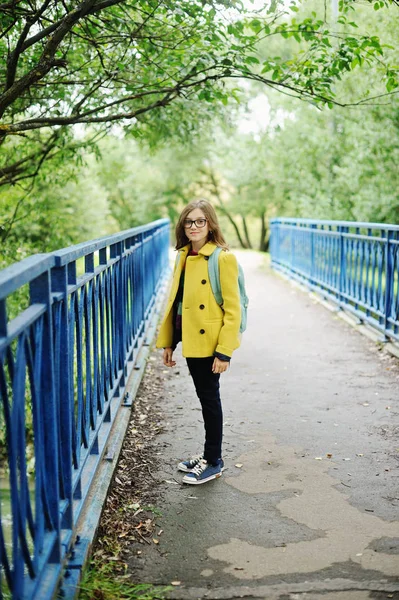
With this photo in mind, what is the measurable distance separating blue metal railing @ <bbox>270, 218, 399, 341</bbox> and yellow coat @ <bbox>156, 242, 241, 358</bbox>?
407 cm

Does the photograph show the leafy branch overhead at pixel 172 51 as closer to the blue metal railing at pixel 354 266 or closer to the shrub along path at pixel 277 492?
the blue metal railing at pixel 354 266

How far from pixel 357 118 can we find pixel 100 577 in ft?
45.5

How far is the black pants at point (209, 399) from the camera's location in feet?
14.0

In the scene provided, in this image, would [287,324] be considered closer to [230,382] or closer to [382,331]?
[382,331]

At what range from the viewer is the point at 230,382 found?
694 cm

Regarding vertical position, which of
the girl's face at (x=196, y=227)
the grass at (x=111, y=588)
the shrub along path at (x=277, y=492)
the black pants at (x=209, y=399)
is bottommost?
the shrub along path at (x=277, y=492)

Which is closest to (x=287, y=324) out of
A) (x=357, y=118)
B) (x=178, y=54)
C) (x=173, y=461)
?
(x=178, y=54)

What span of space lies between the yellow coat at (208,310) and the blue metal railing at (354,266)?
4.07 metres

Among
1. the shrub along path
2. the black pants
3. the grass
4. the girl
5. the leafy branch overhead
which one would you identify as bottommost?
the shrub along path

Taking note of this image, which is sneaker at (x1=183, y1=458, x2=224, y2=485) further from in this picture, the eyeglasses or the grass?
the eyeglasses

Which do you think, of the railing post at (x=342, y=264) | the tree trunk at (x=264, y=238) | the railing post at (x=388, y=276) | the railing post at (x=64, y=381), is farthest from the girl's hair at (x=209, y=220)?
the tree trunk at (x=264, y=238)

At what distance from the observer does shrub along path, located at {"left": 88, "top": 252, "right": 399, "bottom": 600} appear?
315 cm

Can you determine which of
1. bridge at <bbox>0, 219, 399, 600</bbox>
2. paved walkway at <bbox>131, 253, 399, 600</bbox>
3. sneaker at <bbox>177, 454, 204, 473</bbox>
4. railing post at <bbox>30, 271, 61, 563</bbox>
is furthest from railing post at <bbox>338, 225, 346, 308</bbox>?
railing post at <bbox>30, 271, 61, 563</bbox>

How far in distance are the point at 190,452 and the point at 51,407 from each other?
7.87 ft
